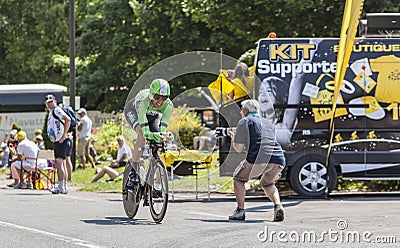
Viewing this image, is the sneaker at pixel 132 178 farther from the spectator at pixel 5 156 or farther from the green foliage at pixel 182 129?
the spectator at pixel 5 156

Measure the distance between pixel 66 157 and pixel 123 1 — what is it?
1747 centimetres

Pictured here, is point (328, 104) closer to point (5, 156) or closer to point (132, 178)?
point (132, 178)

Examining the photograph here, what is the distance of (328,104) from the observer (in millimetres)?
15500

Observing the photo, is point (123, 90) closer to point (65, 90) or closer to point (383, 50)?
point (65, 90)

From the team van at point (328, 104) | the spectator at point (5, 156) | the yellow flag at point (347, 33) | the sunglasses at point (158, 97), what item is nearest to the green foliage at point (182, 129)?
the team van at point (328, 104)

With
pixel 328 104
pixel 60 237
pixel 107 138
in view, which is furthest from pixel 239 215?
pixel 107 138

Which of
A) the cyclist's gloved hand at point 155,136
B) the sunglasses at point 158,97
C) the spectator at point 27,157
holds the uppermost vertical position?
the sunglasses at point 158,97

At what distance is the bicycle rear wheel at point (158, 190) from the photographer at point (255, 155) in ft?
3.76

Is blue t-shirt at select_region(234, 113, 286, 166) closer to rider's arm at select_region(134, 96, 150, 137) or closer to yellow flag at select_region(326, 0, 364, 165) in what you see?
rider's arm at select_region(134, 96, 150, 137)

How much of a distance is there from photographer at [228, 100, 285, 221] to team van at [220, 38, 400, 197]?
3948 millimetres

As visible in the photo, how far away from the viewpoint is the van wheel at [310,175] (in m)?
15.6

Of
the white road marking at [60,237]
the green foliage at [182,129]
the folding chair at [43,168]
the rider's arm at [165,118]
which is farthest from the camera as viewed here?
the folding chair at [43,168]

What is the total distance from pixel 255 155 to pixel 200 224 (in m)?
1.24

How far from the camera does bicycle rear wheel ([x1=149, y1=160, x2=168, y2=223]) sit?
10.7 metres
